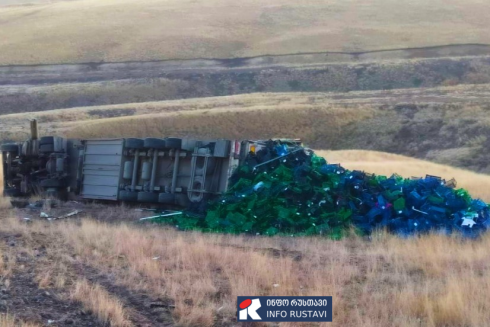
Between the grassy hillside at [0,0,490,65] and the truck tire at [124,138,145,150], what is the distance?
57.7 m

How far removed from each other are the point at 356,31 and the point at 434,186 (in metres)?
69.2

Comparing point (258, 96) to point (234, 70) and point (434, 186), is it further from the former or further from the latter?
point (434, 186)

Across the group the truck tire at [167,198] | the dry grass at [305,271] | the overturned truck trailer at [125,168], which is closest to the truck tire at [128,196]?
the overturned truck trailer at [125,168]

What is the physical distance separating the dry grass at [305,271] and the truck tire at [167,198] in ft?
10.9

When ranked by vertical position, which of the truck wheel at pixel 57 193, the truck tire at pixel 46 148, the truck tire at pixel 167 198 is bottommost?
the truck wheel at pixel 57 193

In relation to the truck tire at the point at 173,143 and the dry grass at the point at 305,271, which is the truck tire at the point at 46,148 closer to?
the truck tire at the point at 173,143

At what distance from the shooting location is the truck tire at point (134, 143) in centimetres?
1684

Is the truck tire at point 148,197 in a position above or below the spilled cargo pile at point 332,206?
below

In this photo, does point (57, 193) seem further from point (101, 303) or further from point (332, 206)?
point (101, 303)

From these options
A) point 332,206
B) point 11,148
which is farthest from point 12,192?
point 332,206

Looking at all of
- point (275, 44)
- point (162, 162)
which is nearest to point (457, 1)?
point (275, 44)

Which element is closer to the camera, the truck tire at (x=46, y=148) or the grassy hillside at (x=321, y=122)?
the truck tire at (x=46, y=148)

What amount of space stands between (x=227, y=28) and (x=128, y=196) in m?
71.8

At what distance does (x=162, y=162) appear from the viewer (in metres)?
16.8
